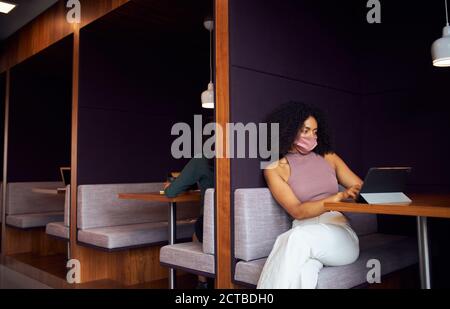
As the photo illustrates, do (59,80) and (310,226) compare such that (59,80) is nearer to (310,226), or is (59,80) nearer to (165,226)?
(165,226)

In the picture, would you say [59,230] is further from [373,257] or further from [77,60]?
[373,257]

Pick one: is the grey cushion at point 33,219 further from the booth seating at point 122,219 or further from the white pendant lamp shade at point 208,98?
the white pendant lamp shade at point 208,98

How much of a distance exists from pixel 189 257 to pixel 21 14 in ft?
12.1

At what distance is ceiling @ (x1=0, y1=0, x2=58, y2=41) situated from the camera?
4.21m

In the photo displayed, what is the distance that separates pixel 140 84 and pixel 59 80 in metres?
1.94

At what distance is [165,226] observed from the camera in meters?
3.43

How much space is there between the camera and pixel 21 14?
177 inches

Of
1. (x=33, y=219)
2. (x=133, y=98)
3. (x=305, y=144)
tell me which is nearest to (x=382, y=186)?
(x=305, y=144)

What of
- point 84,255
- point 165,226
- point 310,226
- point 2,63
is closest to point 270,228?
point 310,226

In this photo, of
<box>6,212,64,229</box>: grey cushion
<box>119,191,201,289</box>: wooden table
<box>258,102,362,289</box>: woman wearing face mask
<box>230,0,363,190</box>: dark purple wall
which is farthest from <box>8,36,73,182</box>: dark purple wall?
<box>258,102,362,289</box>: woman wearing face mask

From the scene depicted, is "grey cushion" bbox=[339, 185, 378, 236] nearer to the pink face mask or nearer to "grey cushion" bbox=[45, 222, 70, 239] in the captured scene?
the pink face mask

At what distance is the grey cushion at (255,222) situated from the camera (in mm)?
2066

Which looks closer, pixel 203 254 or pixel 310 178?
pixel 310 178

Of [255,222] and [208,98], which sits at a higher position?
[208,98]
